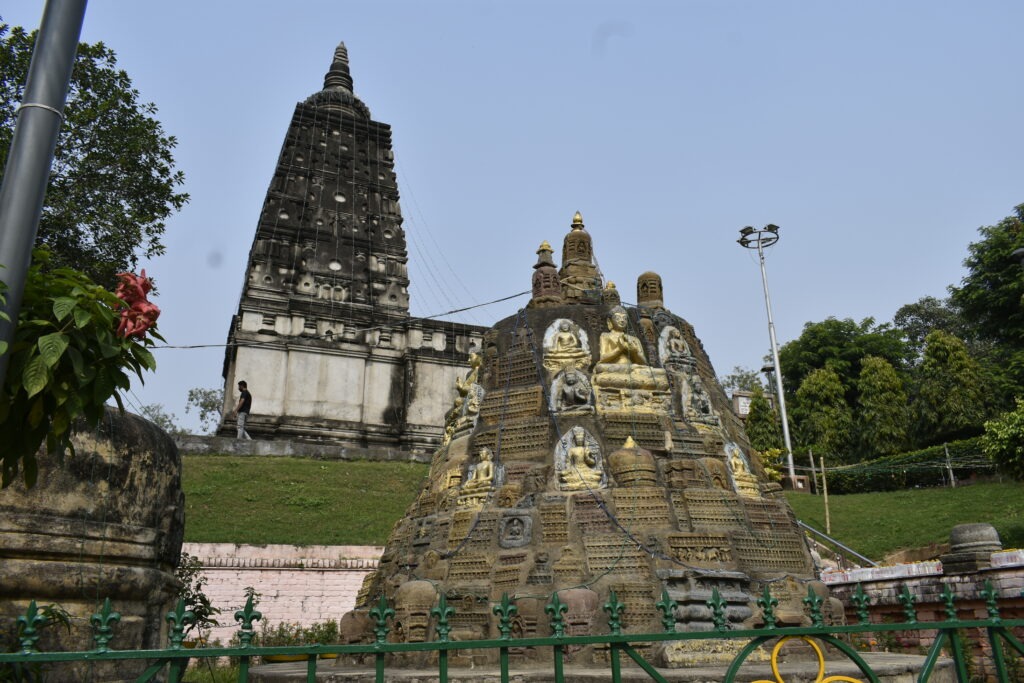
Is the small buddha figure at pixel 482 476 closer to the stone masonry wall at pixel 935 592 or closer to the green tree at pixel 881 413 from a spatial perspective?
the stone masonry wall at pixel 935 592

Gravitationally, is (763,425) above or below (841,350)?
A: below

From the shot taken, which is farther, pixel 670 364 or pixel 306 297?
pixel 306 297

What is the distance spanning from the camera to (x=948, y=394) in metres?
28.8

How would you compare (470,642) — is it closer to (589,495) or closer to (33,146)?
(33,146)

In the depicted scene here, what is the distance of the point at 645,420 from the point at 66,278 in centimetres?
687

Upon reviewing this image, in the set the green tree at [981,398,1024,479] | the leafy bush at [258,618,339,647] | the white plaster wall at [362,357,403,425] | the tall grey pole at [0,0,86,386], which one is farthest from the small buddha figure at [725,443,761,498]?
the white plaster wall at [362,357,403,425]

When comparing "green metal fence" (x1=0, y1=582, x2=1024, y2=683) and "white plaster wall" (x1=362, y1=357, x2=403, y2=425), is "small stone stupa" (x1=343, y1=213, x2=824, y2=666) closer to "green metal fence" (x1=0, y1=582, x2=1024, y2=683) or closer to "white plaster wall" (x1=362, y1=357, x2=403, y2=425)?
"green metal fence" (x1=0, y1=582, x2=1024, y2=683)

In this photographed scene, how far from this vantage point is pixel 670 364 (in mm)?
9789

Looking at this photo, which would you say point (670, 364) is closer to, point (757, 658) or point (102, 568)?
point (757, 658)

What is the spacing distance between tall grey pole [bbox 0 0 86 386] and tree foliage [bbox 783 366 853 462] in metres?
31.5

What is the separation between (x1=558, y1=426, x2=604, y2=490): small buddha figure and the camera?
836 centimetres

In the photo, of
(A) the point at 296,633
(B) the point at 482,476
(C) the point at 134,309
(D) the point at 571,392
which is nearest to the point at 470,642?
(C) the point at 134,309

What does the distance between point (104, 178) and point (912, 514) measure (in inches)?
800

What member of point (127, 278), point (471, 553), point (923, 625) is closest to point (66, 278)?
point (127, 278)
